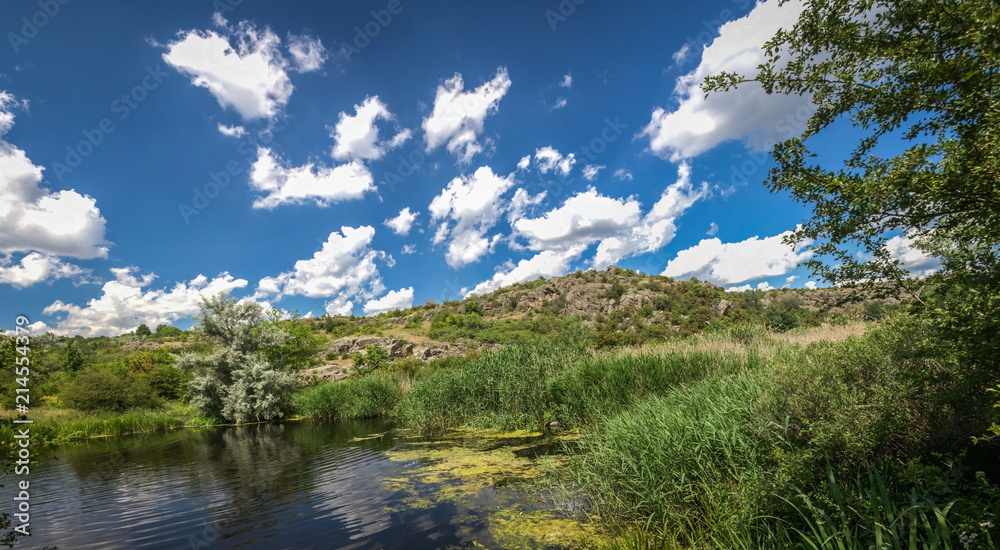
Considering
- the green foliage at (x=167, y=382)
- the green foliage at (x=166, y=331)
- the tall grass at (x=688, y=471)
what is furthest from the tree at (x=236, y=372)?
the green foliage at (x=166, y=331)

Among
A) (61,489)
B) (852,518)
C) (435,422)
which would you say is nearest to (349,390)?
(435,422)

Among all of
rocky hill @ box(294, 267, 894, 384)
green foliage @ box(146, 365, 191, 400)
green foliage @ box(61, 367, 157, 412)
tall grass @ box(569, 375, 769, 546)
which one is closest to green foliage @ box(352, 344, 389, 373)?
rocky hill @ box(294, 267, 894, 384)

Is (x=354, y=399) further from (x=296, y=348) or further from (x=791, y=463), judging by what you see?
(x=791, y=463)

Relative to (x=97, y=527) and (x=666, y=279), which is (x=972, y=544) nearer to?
(x=97, y=527)

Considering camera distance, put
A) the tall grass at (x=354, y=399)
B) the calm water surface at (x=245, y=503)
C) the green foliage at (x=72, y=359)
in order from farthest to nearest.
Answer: the green foliage at (x=72, y=359) → the tall grass at (x=354, y=399) → the calm water surface at (x=245, y=503)

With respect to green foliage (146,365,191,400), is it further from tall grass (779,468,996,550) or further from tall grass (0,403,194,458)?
tall grass (779,468,996,550)

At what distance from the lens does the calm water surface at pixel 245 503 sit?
7645 mm

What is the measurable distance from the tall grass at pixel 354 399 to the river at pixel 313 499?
881 cm

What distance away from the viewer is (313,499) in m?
9.95

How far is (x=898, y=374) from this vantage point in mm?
5227

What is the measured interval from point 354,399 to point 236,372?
9871mm

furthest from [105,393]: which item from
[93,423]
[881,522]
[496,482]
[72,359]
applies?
[881,522]

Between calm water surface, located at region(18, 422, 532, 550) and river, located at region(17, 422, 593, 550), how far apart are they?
4 cm

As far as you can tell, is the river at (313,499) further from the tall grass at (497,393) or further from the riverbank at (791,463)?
the tall grass at (497,393)
